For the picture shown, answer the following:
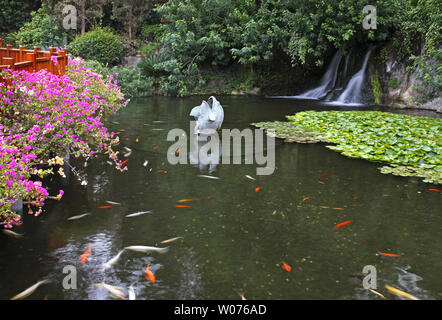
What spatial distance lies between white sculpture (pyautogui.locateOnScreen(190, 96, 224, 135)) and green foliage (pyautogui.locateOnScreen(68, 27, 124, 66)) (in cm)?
1091

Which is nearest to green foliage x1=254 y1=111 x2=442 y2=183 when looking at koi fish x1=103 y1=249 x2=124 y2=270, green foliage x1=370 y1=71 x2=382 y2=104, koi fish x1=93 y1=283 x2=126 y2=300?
green foliage x1=370 y1=71 x2=382 y2=104

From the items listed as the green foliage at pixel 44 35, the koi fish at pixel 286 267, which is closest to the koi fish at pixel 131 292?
the koi fish at pixel 286 267

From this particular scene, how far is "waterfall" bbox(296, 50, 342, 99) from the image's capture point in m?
17.2

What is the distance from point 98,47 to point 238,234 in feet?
51.7

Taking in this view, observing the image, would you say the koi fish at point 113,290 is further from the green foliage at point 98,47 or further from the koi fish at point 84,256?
the green foliage at point 98,47

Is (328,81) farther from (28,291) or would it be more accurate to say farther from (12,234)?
(28,291)

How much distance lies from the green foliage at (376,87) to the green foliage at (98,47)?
34.5 feet

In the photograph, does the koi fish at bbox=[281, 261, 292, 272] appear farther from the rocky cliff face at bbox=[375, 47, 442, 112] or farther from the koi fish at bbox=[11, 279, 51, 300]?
the rocky cliff face at bbox=[375, 47, 442, 112]

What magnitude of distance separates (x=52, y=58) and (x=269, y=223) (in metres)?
4.80

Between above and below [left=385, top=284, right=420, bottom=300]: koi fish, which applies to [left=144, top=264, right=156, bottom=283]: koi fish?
above

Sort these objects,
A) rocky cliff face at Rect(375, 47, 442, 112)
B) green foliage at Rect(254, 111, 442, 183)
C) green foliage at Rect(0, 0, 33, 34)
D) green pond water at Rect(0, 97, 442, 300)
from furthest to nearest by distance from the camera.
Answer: green foliage at Rect(0, 0, 33, 34) → rocky cliff face at Rect(375, 47, 442, 112) → green foliage at Rect(254, 111, 442, 183) → green pond water at Rect(0, 97, 442, 300)

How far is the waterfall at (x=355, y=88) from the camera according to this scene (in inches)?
625

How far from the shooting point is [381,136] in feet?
30.0
